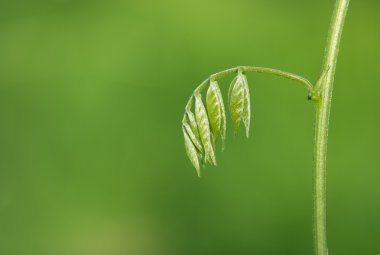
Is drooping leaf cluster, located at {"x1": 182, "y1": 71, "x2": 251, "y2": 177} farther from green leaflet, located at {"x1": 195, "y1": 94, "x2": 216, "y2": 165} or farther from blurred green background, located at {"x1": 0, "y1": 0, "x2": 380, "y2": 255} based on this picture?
blurred green background, located at {"x1": 0, "y1": 0, "x2": 380, "y2": 255}

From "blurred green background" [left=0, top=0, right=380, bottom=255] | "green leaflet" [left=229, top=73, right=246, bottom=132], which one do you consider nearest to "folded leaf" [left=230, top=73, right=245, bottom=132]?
"green leaflet" [left=229, top=73, right=246, bottom=132]

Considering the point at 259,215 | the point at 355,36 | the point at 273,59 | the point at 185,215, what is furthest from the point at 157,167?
the point at 355,36

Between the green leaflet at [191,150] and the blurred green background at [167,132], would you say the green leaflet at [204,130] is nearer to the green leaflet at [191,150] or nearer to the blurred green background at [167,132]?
the green leaflet at [191,150]


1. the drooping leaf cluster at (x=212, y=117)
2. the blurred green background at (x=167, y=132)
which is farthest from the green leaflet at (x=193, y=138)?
the blurred green background at (x=167, y=132)

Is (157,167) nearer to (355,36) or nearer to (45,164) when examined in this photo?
(45,164)

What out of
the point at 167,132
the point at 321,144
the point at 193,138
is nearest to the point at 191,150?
the point at 193,138

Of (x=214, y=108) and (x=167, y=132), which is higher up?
(x=214, y=108)

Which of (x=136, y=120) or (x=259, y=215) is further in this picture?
(x=136, y=120)

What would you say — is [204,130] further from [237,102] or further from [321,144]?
[321,144]
